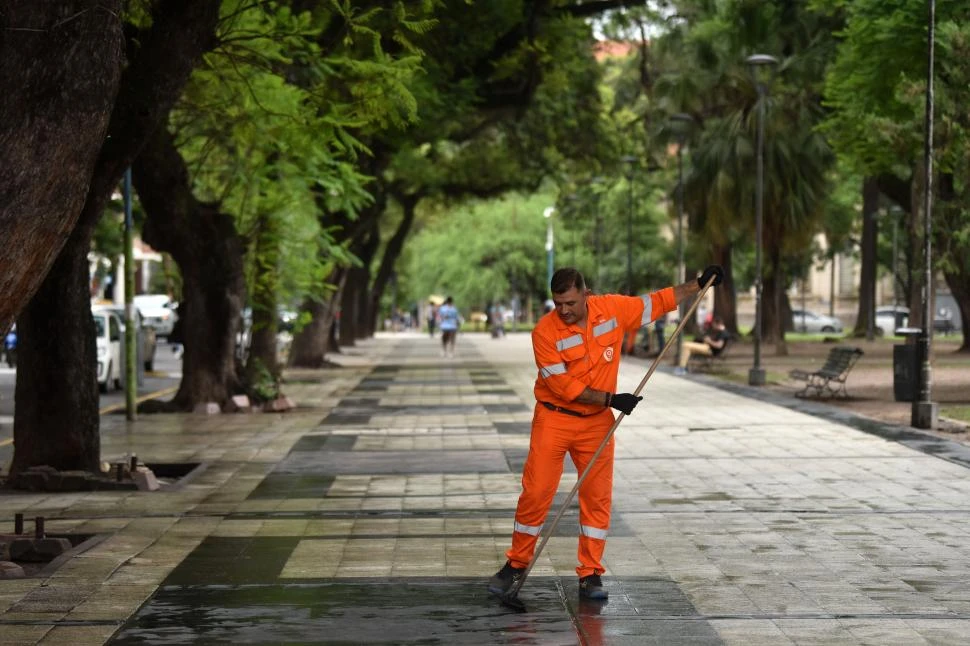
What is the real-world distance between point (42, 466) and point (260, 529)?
3.45 meters

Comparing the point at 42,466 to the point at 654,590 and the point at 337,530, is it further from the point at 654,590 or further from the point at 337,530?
the point at 654,590

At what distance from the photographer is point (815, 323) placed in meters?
91.2

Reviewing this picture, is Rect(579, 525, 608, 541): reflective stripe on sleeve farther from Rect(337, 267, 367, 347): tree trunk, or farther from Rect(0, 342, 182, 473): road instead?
Rect(337, 267, 367, 347): tree trunk

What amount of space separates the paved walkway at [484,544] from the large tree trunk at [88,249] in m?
0.88

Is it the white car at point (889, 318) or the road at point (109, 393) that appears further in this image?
the white car at point (889, 318)

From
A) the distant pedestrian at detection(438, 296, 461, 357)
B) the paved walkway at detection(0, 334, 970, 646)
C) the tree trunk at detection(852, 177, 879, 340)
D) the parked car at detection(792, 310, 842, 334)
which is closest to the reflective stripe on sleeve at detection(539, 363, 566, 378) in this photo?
the paved walkway at detection(0, 334, 970, 646)

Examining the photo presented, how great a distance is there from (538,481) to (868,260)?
5260 centimetres

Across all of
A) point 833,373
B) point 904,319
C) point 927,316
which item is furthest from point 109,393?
point 904,319

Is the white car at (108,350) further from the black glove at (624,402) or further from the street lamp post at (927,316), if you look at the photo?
the black glove at (624,402)

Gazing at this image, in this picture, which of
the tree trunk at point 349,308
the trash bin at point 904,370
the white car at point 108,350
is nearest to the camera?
the trash bin at point 904,370

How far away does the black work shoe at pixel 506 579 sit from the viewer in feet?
29.1

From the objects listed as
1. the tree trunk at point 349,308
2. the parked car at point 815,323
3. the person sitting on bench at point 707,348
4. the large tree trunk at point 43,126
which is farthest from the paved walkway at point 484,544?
the parked car at point 815,323

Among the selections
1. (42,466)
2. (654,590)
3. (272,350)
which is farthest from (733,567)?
(272,350)

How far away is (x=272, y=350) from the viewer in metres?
29.5
